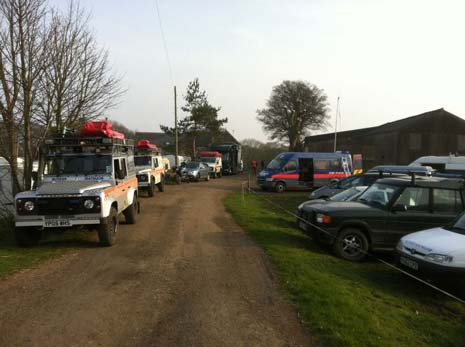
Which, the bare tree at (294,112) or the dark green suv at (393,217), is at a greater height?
the bare tree at (294,112)

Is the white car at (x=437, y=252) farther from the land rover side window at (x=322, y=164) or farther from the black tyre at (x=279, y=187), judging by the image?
the land rover side window at (x=322, y=164)

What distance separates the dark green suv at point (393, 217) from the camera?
31.0ft

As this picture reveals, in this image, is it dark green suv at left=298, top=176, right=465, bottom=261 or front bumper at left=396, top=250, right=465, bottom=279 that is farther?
dark green suv at left=298, top=176, right=465, bottom=261

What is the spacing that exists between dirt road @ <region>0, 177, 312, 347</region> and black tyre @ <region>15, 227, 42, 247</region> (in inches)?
49.9

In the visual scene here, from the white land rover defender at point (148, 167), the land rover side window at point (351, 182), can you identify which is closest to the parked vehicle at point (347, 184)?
the land rover side window at point (351, 182)

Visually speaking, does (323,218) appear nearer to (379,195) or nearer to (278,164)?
(379,195)

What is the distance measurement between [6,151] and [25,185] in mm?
1220

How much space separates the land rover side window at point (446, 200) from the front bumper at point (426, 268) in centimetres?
224

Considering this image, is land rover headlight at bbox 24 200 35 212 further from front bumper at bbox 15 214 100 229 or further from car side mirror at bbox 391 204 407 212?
car side mirror at bbox 391 204 407 212

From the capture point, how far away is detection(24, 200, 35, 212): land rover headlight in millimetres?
8578

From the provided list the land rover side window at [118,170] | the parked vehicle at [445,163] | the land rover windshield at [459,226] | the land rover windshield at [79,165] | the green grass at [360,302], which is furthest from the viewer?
the parked vehicle at [445,163]

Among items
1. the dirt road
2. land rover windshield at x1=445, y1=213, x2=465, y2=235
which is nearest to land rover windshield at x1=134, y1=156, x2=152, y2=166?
the dirt road

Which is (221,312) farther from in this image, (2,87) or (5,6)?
(5,6)

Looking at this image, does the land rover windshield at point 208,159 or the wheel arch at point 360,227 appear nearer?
the wheel arch at point 360,227
